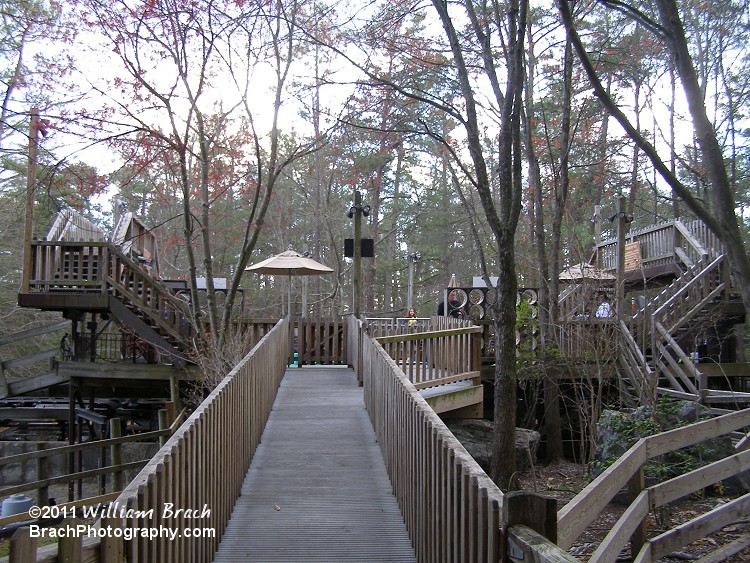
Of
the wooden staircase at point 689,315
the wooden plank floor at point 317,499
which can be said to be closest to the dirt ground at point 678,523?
the wooden plank floor at point 317,499

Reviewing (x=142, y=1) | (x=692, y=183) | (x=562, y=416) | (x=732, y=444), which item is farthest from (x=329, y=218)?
(x=732, y=444)

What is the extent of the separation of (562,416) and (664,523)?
8321 millimetres

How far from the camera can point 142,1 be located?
32.9 ft

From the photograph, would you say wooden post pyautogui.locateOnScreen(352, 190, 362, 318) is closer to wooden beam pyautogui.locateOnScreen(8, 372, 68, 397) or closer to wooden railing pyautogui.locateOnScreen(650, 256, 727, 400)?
wooden railing pyautogui.locateOnScreen(650, 256, 727, 400)

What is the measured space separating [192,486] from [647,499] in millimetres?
3196

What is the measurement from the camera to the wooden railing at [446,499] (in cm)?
251

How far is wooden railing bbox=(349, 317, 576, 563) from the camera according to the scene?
2510mm

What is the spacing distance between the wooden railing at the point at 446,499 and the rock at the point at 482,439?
5251 mm

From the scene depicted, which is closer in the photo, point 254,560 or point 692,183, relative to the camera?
point 254,560

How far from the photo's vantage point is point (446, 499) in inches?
145

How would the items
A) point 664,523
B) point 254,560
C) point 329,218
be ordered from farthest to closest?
point 329,218 < point 664,523 < point 254,560

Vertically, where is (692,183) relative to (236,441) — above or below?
above

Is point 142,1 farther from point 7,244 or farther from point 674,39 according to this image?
point 7,244

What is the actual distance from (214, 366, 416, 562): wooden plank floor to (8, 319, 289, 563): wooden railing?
0.78 feet
